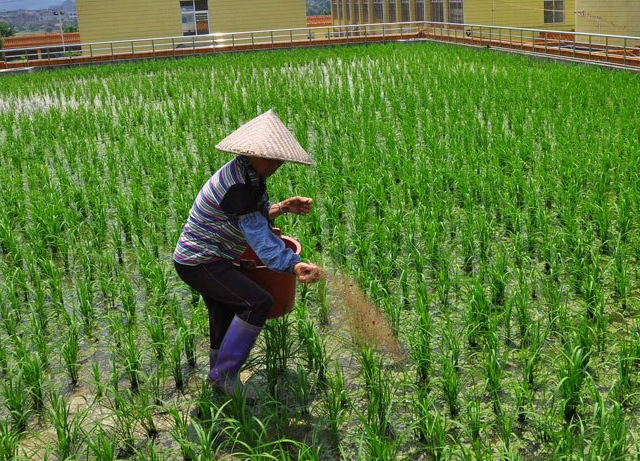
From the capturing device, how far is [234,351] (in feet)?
11.8

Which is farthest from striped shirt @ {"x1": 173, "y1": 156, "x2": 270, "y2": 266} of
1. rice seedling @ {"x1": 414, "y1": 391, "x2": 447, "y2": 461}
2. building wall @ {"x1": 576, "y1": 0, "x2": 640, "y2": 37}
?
building wall @ {"x1": 576, "y1": 0, "x2": 640, "y2": 37}

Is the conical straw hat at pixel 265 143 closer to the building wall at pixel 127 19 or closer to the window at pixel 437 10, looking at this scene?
the building wall at pixel 127 19

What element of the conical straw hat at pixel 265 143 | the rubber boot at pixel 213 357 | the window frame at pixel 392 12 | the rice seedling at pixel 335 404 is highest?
the window frame at pixel 392 12

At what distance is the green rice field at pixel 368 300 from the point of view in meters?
3.38

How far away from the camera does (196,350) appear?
14.3ft

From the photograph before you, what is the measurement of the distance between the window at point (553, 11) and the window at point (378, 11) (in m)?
8.87

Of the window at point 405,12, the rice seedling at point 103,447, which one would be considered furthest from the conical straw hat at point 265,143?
the window at point 405,12

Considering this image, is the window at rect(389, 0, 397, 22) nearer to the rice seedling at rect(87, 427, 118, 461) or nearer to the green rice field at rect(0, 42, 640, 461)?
the green rice field at rect(0, 42, 640, 461)

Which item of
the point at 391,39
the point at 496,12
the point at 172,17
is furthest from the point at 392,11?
the point at 391,39

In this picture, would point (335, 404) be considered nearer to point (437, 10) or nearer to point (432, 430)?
point (432, 430)

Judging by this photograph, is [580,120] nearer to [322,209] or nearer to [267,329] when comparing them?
[322,209]

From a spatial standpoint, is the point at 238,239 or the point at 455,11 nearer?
the point at 238,239

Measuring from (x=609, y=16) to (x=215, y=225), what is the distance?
65.7ft

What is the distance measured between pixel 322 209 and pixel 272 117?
10.2 ft
